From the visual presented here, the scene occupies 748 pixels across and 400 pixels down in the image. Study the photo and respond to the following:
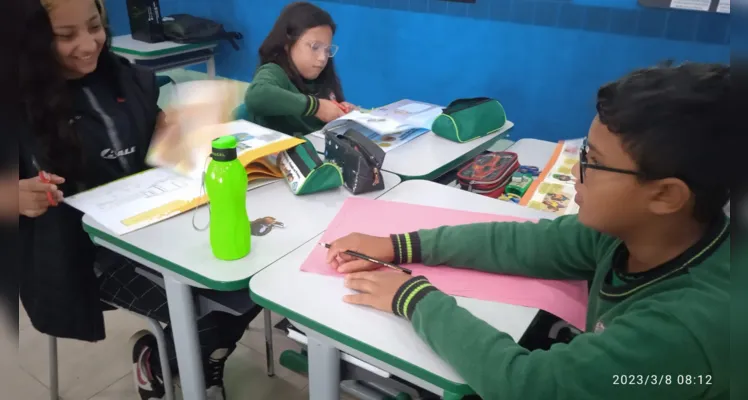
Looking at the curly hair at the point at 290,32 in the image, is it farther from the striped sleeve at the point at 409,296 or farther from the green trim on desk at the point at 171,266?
the striped sleeve at the point at 409,296

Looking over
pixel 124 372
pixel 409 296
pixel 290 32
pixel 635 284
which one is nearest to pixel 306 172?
pixel 409 296

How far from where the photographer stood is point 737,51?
195 millimetres

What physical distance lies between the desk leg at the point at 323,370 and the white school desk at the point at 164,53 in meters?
2.46

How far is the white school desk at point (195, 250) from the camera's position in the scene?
98 cm

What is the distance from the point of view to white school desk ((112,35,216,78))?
2.96 metres

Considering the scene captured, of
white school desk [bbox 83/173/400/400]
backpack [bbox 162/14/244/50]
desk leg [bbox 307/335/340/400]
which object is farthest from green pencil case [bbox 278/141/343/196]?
backpack [bbox 162/14/244/50]

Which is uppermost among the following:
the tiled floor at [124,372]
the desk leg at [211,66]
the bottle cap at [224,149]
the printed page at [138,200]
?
the bottle cap at [224,149]

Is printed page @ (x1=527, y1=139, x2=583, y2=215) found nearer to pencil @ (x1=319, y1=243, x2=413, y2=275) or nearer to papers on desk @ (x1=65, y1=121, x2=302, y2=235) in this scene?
pencil @ (x1=319, y1=243, x2=413, y2=275)

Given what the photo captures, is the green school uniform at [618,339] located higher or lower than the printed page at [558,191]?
higher

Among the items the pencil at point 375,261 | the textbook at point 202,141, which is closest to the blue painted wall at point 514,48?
the textbook at point 202,141

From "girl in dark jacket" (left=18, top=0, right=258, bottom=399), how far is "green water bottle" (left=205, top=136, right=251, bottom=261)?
1.29 feet

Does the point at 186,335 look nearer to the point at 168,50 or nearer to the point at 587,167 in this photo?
the point at 587,167

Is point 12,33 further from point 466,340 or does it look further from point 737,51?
point 466,340

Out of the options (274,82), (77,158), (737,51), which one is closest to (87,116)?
(77,158)
